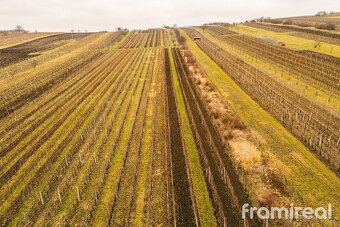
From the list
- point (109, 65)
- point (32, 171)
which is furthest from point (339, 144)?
point (109, 65)

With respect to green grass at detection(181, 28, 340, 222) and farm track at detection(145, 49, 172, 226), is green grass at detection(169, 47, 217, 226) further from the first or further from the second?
green grass at detection(181, 28, 340, 222)

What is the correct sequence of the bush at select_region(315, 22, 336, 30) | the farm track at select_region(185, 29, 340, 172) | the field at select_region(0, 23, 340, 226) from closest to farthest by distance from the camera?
1. the field at select_region(0, 23, 340, 226)
2. the farm track at select_region(185, 29, 340, 172)
3. the bush at select_region(315, 22, 336, 30)

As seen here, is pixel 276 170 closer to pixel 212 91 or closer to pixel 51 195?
pixel 51 195

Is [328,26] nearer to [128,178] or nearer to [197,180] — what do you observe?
[197,180]

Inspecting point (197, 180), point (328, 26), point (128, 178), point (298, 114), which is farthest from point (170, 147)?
point (328, 26)

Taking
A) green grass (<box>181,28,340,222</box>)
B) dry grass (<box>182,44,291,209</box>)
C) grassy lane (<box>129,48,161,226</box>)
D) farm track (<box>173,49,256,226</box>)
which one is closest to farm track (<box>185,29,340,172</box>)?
green grass (<box>181,28,340,222</box>)
